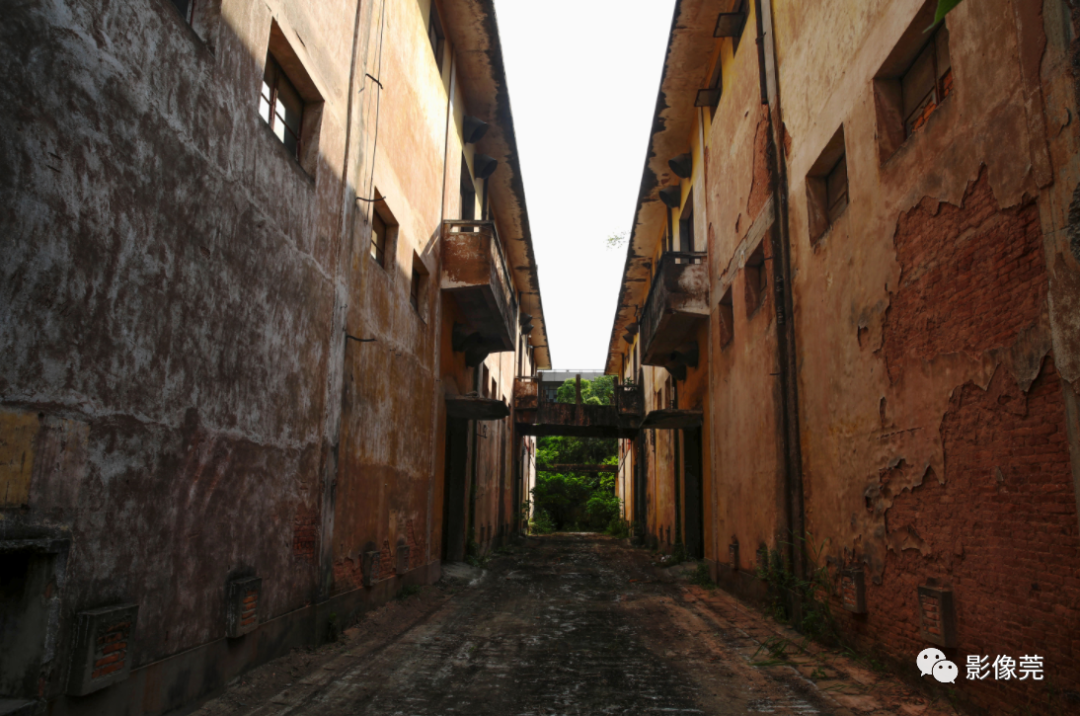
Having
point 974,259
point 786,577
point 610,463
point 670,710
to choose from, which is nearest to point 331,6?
point 974,259

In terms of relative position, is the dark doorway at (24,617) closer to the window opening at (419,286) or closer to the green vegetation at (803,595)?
the green vegetation at (803,595)

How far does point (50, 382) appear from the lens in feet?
11.2

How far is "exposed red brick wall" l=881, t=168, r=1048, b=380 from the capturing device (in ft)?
13.6

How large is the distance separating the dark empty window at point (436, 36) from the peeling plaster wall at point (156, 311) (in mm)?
5823

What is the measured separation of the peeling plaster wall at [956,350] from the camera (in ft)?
12.9

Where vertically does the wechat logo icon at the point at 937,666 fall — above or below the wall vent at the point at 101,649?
below

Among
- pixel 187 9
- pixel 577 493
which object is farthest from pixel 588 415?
pixel 187 9

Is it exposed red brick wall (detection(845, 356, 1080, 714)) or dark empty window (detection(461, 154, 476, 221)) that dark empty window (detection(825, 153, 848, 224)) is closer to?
exposed red brick wall (detection(845, 356, 1080, 714))

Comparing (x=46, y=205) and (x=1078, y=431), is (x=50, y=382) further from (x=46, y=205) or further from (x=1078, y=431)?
(x=1078, y=431)

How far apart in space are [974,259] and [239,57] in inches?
218

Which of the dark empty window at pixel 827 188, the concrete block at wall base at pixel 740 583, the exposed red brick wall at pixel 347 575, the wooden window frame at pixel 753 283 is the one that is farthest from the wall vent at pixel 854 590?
the exposed red brick wall at pixel 347 575

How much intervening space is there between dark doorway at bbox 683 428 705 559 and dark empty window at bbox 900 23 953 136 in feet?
33.6

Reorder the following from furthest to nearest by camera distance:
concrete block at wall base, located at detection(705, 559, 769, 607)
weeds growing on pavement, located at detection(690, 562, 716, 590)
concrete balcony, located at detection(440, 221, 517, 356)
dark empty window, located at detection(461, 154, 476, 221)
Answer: dark empty window, located at detection(461, 154, 476, 221), concrete balcony, located at detection(440, 221, 517, 356), weeds growing on pavement, located at detection(690, 562, 716, 590), concrete block at wall base, located at detection(705, 559, 769, 607)

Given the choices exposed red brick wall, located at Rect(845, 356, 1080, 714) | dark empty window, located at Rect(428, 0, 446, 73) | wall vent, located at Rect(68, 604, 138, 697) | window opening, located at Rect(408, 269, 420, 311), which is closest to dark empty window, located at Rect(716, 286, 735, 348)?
window opening, located at Rect(408, 269, 420, 311)
